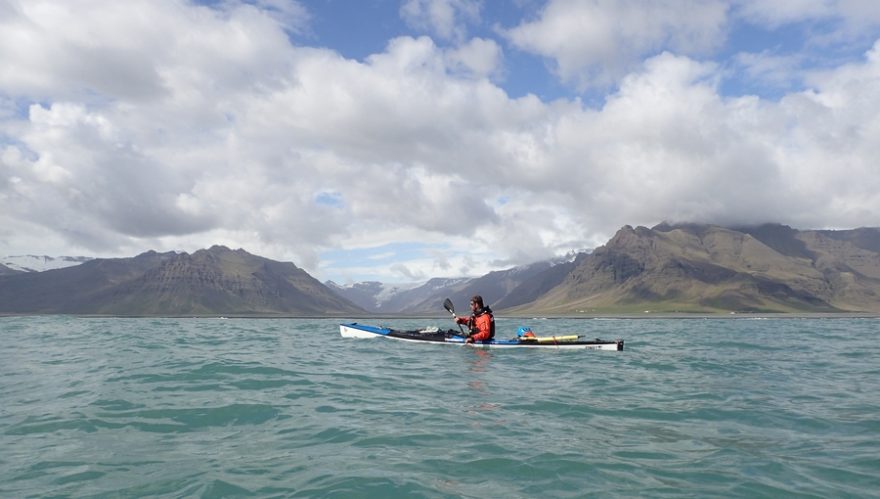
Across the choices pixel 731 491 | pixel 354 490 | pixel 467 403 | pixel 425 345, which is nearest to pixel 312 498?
pixel 354 490

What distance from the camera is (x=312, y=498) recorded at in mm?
9195

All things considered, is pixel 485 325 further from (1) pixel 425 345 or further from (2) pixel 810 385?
(2) pixel 810 385

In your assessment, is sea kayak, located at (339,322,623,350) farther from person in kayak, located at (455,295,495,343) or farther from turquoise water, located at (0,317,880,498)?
turquoise water, located at (0,317,880,498)

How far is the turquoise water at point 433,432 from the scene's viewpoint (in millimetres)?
9961

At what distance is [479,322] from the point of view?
121 feet

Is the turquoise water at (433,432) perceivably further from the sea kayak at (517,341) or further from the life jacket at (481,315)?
the life jacket at (481,315)

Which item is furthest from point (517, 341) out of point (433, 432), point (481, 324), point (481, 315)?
point (433, 432)

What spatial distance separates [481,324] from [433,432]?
2340 cm

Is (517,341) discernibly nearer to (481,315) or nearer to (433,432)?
(481,315)

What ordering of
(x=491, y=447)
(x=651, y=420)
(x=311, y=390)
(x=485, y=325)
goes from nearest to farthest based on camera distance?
(x=491, y=447), (x=651, y=420), (x=311, y=390), (x=485, y=325)

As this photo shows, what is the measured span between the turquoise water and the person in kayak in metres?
10.5

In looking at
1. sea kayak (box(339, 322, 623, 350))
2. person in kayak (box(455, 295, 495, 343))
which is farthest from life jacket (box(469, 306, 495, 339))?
sea kayak (box(339, 322, 623, 350))

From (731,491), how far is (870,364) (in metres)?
26.3

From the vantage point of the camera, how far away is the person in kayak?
120 ft
